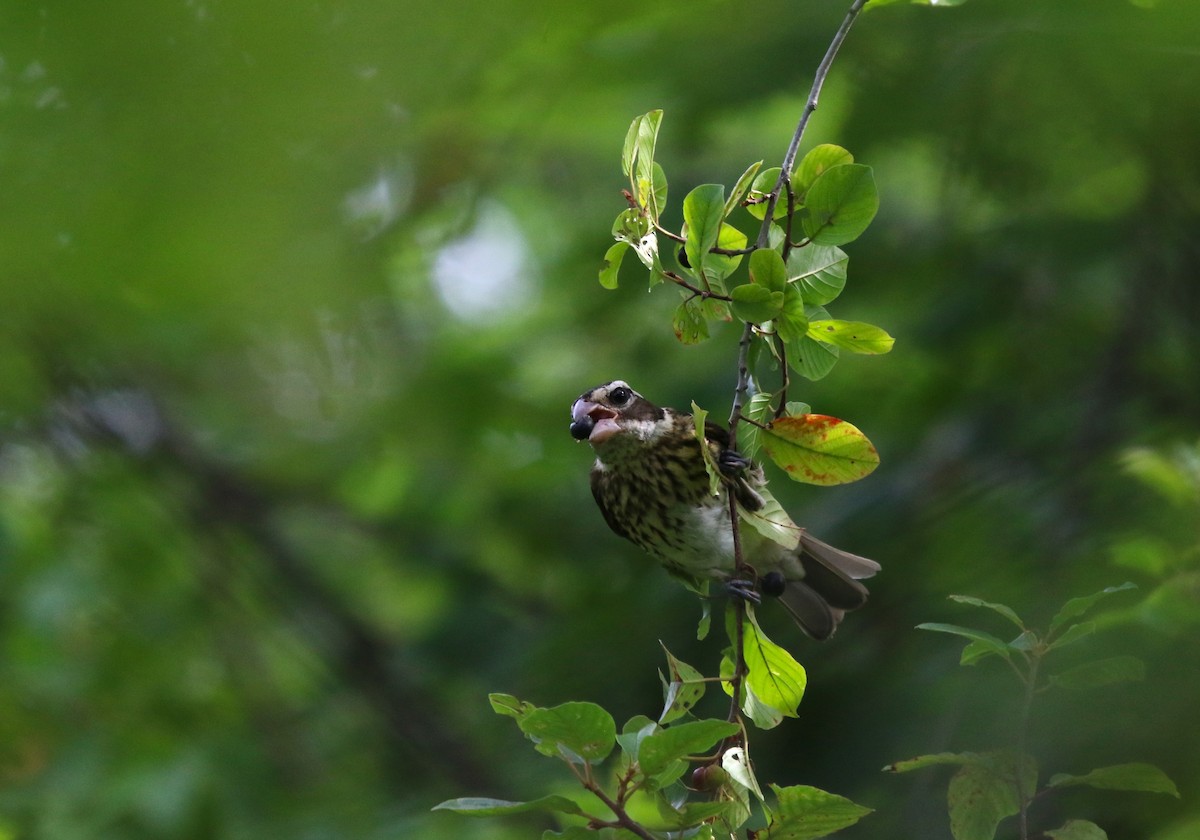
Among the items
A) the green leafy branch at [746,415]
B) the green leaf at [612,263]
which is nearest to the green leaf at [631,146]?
the green leafy branch at [746,415]

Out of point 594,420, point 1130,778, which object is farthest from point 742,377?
point 594,420

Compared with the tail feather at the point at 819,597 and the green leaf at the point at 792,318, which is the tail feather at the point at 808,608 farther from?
the green leaf at the point at 792,318

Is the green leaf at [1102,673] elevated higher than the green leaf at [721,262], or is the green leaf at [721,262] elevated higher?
the green leaf at [721,262]

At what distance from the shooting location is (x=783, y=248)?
1.87 metres

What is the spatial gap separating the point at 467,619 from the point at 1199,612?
3889 mm

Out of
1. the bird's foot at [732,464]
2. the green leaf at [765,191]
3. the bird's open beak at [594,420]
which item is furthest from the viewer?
the bird's open beak at [594,420]

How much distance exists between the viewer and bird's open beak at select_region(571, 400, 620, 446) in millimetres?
3064

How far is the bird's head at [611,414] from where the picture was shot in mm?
3115

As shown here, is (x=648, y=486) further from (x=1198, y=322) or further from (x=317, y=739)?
(x=317, y=739)

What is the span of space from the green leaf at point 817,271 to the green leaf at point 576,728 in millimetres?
677

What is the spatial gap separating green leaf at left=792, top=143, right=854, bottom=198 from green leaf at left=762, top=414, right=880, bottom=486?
0.35 metres

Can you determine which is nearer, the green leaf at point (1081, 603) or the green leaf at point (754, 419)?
the green leaf at point (1081, 603)

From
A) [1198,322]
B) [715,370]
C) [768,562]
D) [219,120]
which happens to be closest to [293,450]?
[715,370]

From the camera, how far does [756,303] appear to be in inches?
68.8
